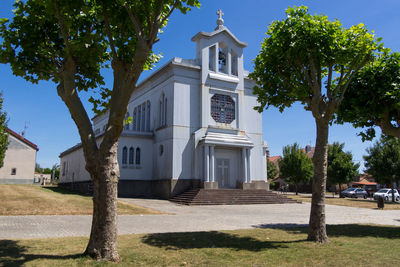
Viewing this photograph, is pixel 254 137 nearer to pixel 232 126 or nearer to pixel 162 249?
pixel 232 126

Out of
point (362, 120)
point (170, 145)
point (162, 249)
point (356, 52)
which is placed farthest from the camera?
point (170, 145)

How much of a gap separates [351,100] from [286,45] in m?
4.23

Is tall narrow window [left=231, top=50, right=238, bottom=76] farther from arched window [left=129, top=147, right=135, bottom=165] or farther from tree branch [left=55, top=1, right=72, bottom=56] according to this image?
tree branch [left=55, top=1, right=72, bottom=56]

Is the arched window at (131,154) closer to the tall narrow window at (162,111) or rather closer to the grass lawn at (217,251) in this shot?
the tall narrow window at (162,111)

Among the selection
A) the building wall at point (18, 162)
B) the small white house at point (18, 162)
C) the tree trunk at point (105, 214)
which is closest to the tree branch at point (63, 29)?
the tree trunk at point (105, 214)

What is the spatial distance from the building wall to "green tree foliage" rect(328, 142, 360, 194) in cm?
3833

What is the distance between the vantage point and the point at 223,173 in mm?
30312

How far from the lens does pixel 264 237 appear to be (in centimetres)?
947

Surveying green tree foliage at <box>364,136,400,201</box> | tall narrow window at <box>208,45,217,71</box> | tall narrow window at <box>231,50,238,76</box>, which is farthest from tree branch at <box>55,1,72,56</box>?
green tree foliage at <box>364,136,400,201</box>

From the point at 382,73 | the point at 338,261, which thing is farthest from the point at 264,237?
the point at 382,73

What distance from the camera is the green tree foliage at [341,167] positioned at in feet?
125

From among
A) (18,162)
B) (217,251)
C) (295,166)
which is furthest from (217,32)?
(18,162)

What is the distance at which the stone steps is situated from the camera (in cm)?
2488

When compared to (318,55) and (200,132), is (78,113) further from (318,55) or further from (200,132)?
(200,132)
